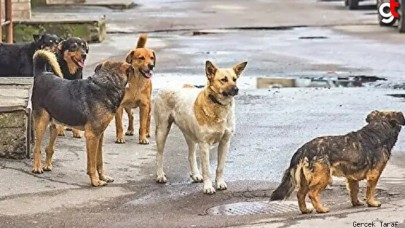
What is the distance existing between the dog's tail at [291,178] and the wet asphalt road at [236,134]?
0.57ft

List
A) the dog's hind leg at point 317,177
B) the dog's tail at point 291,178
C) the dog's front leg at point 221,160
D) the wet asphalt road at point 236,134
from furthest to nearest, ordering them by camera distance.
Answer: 1. the dog's front leg at point 221,160
2. the wet asphalt road at point 236,134
3. the dog's tail at point 291,178
4. the dog's hind leg at point 317,177

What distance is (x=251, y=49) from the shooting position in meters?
20.5

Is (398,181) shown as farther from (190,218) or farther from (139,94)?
(139,94)

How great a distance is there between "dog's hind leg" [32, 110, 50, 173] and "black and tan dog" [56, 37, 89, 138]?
3.30ft

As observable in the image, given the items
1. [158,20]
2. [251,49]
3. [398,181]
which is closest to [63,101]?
[398,181]

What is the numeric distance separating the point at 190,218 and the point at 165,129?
1.53 metres

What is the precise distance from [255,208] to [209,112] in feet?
3.07

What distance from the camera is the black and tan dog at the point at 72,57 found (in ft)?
35.1

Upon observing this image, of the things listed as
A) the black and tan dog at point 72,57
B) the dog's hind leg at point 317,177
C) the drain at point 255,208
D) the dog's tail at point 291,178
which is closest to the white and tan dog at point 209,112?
the drain at point 255,208

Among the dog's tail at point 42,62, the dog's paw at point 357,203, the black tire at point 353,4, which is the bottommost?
the black tire at point 353,4

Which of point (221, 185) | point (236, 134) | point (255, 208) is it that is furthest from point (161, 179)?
point (236, 134)

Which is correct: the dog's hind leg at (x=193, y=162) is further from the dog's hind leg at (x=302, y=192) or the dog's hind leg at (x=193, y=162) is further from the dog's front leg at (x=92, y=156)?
the dog's hind leg at (x=302, y=192)

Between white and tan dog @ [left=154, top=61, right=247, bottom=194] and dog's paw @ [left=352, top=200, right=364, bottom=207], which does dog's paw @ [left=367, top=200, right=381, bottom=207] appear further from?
white and tan dog @ [left=154, top=61, right=247, bottom=194]

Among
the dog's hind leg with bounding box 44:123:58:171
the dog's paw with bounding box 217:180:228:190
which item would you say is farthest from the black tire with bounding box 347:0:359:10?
the dog's paw with bounding box 217:180:228:190
